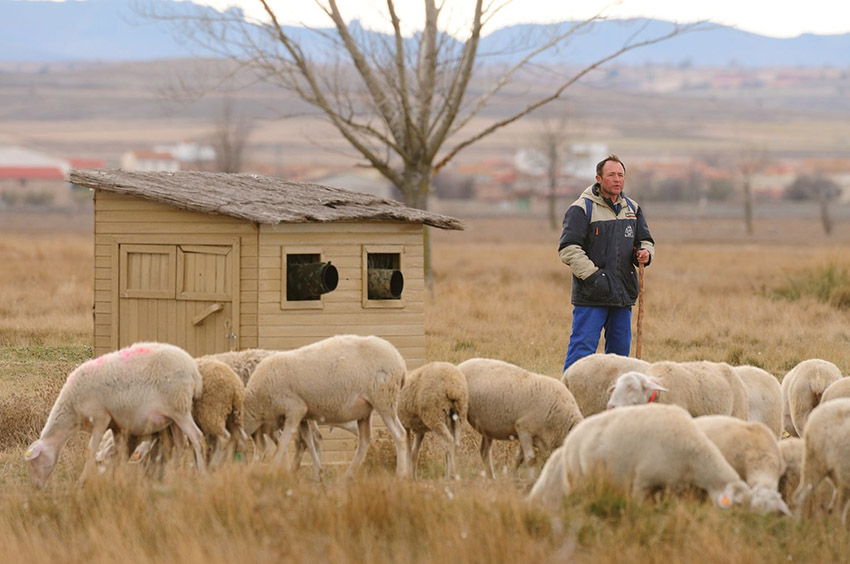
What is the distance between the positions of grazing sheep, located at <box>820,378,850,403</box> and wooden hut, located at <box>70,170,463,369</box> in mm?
4291

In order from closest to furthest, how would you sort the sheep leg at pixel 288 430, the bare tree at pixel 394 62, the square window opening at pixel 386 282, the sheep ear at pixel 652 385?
the sheep ear at pixel 652 385 < the sheep leg at pixel 288 430 < the square window opening at pixel 386 282 < the bare tree at pixel 394 62

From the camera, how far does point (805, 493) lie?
7957mm

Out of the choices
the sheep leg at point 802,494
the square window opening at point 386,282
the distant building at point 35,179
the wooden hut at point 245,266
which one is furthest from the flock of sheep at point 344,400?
the distant building at point 35,179

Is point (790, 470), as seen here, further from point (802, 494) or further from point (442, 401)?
point (442, 401)

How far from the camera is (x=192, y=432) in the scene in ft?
30.4

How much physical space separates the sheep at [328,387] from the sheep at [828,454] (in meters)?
3.19

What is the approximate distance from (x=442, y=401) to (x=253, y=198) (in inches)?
138

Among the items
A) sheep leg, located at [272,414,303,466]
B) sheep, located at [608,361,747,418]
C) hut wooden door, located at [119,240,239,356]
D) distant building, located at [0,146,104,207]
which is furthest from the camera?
distant building, located at [0,146,104,207]

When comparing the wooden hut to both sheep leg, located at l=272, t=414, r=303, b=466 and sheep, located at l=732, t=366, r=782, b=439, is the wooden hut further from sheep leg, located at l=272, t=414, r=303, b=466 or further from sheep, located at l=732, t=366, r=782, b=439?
sheep, located at l=732, t=366, r=782, b=439

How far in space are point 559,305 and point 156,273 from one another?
38.5 ft

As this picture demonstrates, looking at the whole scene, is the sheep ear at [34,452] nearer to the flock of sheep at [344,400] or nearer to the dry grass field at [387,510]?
the flock of sheep at [344,400]

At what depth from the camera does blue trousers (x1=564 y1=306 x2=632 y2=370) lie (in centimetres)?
1166

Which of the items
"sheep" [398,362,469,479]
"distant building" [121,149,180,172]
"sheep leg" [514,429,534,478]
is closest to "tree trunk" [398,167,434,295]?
"sheep" [398,362,469,479]

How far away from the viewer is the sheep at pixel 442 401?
31.9ft
